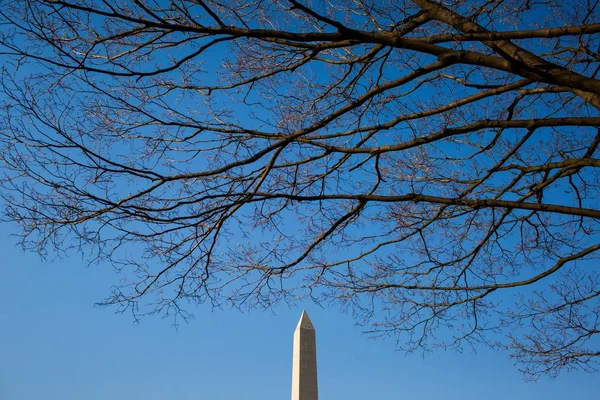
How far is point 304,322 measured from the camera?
1694cm

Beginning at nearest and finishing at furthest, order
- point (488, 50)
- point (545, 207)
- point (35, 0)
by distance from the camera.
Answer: point (35, 0), point (545, 207), point (488, 50)

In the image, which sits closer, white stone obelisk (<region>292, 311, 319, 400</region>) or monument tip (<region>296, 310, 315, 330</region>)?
white stone obelisk (<region>292, 311, 319, 400</region>)

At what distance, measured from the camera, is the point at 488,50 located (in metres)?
5.79

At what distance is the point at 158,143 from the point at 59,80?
1117 millimetres

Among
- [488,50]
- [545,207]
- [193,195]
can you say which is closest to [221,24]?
[193,195]

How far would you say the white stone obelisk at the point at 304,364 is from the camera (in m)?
16.1

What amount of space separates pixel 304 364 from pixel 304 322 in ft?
3.96

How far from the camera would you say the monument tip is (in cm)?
1677

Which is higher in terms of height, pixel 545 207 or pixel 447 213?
pixel 447 213

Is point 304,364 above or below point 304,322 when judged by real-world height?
below

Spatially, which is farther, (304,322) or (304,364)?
(304,322)

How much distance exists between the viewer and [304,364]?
16.3 metres

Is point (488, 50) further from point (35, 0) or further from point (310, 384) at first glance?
point (310, 384)

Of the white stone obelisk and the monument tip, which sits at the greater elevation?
the monument tip
